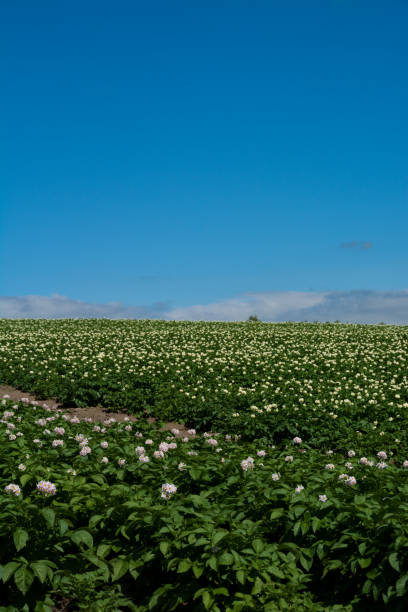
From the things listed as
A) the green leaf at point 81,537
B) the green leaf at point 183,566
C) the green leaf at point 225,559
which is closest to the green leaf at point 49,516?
the green leaf at point 81,537

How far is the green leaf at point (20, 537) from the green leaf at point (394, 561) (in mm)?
3206

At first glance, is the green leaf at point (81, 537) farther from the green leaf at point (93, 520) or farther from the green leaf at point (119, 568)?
the green leaf at point (93, 520)

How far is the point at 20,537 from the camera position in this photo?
4.73 m

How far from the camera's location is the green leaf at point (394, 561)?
443 centimetres

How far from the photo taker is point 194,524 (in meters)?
5.12

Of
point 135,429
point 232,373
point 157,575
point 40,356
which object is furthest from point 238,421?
point 40,356

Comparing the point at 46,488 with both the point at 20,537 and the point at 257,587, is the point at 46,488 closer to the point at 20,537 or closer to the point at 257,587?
the point at 20,537

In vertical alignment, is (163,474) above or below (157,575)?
above

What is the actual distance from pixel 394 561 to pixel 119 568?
251 cm

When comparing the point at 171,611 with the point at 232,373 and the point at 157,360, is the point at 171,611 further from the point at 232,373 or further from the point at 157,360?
the point at 157,360

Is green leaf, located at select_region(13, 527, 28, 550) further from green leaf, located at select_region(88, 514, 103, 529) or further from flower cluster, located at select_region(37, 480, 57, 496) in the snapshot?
flower cluster, located at select_region(37, 480, 57, 496)

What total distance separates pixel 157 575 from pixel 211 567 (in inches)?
51.3

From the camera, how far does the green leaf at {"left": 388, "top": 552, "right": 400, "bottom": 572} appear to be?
443cm

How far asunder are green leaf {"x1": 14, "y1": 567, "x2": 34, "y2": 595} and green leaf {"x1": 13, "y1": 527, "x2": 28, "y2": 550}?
0.71 ft
